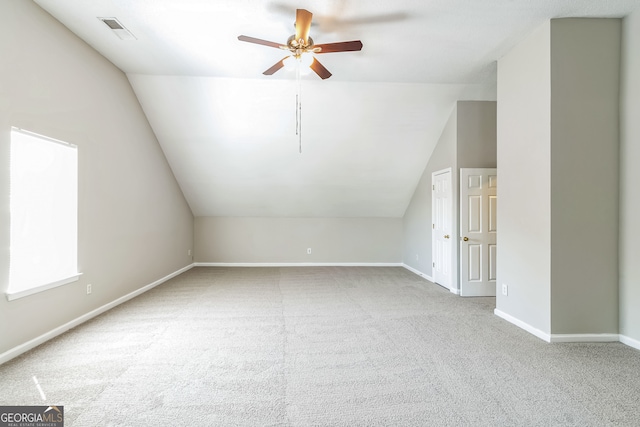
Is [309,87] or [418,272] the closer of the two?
[309,87]

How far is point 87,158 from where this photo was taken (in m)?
3.60

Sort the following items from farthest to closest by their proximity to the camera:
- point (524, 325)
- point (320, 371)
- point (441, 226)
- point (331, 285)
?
point (331, 285)
point (441, 226)
point (524, 325)
point (320, 371)

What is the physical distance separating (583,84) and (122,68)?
17.4ft

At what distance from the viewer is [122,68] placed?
425 cm

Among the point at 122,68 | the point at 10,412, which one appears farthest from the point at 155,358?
the point at 122,68

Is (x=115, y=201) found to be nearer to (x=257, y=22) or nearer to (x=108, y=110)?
(x=108, y=110)

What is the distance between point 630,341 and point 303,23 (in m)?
4.09

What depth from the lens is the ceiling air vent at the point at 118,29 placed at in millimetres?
3127

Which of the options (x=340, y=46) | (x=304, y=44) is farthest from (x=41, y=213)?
(x=340, y=46)

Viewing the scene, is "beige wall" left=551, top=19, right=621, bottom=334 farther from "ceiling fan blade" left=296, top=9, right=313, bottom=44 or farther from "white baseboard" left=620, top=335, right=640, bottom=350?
"ceiling fan blade" left=296, top=9, right=313, bottom=44

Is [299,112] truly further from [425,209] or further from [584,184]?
[584,184]

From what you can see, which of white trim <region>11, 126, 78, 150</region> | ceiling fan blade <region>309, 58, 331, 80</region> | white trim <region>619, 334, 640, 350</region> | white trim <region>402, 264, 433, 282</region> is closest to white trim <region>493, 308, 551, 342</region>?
white trim <region>619, 334, 640, 350</region>

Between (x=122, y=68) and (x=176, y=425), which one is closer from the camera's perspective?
(x=176, y=425)

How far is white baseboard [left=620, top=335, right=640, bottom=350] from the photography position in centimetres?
293
